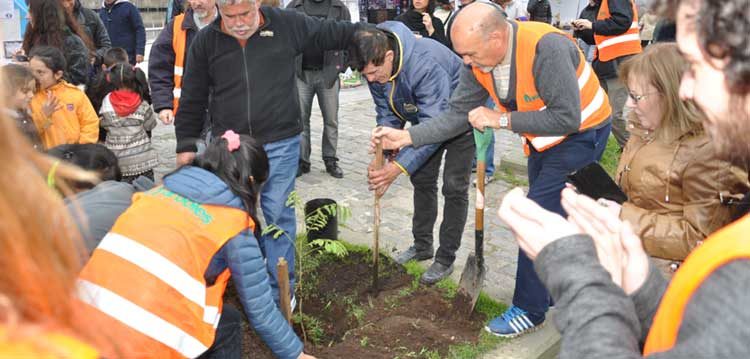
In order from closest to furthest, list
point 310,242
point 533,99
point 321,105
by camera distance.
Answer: point 533,99 → point 310,242 → point 321,105

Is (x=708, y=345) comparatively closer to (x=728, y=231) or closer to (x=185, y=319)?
(x=728, y=231)

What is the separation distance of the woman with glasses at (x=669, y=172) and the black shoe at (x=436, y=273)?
176 cm

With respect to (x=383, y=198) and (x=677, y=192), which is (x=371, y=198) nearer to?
(x=383, y=198)

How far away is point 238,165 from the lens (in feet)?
8.64

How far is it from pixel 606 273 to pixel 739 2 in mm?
602

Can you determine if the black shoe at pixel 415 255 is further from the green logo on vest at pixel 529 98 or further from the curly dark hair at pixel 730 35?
the curly dark hair at pixel 730 35

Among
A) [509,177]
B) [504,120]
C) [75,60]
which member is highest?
[504,120]

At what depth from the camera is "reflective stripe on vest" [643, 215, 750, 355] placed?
101cm

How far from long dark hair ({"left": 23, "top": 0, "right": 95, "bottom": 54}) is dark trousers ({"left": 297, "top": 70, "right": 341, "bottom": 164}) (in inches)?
88.5

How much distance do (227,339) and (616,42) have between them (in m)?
5.30

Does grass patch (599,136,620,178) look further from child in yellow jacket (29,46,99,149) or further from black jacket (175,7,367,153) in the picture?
child in yellow jacket (29,46,99,149)

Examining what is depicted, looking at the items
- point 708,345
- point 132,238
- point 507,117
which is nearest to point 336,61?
point 507,117

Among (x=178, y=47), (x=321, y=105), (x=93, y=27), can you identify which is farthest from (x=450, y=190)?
(x=93, y=27)

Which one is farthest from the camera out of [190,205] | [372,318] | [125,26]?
[125,26]
